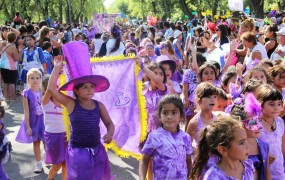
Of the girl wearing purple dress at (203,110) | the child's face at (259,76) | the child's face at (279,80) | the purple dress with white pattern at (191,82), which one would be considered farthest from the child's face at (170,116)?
the purple dress with white pattern at (191,82)

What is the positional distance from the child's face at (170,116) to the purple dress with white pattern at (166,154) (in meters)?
0.08

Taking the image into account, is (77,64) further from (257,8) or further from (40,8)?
(40,8)

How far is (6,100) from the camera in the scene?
12.0 m

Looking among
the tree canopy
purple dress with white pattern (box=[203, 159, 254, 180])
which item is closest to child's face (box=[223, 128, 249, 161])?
purple dress with white pattern (box=[203, 159, 254, 180])

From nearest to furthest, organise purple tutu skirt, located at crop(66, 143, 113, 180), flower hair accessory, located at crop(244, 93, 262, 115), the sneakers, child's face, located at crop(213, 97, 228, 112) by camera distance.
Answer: flower hair accessory, located at crop(244, 93, 262, 115) < purple tutu skirt, located at crop(66, 143, 113, 180) < child's face, located at crop(213, 97, 228, 112) < the sneakers

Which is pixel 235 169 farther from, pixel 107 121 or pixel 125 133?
pixel 125 133

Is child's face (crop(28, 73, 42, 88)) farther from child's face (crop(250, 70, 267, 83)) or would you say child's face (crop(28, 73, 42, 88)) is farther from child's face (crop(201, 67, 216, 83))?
child's face (crop(250, 70, 267, 83))

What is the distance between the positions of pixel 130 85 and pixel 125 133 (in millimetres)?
606

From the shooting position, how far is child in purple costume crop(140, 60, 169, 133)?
208 inches

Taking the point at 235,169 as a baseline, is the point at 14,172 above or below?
below

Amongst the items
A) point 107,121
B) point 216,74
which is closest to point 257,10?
point 216,74

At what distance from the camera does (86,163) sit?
13.3 feet

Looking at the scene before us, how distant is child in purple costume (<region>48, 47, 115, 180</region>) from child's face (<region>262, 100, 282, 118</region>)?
1500mm

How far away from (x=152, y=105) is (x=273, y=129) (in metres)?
1.80
